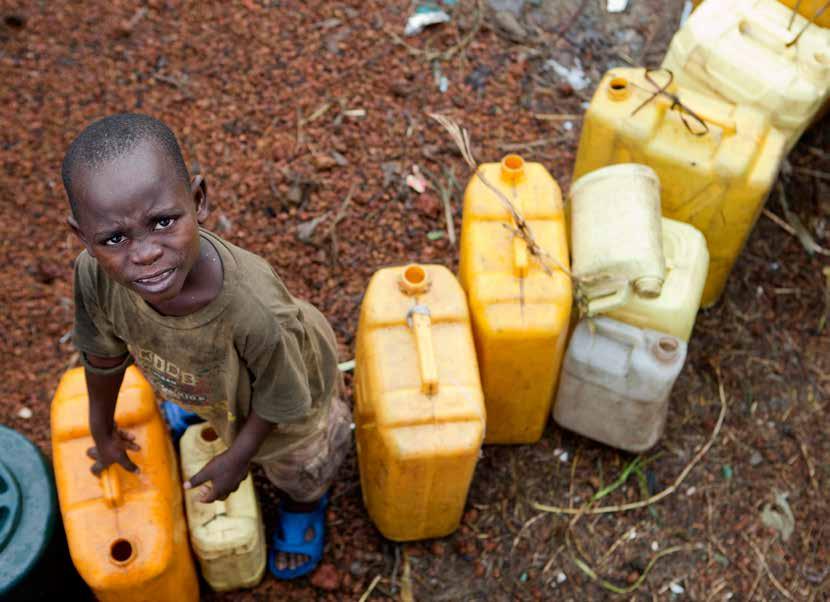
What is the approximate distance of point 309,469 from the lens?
2.67 metres

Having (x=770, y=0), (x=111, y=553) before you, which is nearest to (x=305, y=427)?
(x=111, y=553)

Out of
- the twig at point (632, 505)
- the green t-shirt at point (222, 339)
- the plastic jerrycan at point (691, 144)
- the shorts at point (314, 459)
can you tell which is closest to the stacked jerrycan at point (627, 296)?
the plastic jerrycan at point (691, 144)

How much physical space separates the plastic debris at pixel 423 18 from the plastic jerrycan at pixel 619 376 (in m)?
2.07

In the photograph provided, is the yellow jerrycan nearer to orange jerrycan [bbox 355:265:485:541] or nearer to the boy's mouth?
orange jerrycan [bbox 355:265:485:541]

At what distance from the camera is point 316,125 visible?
3945mm

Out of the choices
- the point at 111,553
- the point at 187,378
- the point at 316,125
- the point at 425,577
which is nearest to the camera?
the point at 187,378

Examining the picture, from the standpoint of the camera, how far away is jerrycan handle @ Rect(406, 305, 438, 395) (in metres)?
2.49

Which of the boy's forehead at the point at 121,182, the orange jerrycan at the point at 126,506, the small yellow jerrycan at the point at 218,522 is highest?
the boy's forehead at the point at 121,182

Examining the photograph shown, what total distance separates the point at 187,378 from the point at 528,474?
1.49 m

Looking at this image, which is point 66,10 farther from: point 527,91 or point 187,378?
point 187,378

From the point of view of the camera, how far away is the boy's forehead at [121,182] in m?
1.69

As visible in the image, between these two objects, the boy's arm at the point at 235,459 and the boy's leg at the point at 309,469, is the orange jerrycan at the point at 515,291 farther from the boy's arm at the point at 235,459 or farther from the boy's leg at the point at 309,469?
the boy's arm at the point at 235,459

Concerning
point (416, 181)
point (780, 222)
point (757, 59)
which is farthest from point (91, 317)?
point (780, 222)

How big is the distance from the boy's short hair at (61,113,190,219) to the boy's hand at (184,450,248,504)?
30.6 inches
